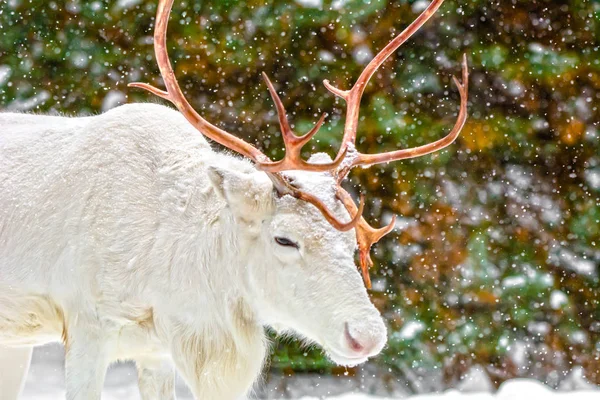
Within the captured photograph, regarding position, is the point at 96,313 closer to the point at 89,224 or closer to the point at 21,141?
the point at 89,224

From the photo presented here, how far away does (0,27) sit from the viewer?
872 centimetres

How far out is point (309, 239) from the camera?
159 inches

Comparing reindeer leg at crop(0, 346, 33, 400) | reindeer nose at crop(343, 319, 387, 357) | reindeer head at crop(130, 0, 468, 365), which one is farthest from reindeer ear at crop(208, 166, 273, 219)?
reindeer leg at crop(0, 346, 33, 400)

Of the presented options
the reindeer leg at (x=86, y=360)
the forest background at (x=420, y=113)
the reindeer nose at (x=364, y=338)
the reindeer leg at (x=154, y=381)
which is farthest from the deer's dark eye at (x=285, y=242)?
the forest background at (x=420, y=113)

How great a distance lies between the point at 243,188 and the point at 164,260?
530mm

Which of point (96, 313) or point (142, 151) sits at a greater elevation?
point (142, 151)

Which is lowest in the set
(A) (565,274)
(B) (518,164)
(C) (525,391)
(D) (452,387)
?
(D) (452,387)

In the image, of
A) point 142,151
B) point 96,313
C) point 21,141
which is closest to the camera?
point 96,313

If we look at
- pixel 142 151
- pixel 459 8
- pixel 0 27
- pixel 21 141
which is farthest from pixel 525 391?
pixel 0 27

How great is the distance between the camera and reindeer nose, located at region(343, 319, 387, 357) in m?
3.85

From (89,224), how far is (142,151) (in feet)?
1.44

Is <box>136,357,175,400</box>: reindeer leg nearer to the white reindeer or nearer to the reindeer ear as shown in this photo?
the white reindeer

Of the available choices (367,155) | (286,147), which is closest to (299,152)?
(286,147)

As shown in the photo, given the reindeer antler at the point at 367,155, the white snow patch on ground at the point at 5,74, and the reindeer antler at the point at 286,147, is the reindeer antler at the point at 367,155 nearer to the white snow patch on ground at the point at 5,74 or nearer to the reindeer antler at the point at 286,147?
the reindeer antler at the point at 286,147
